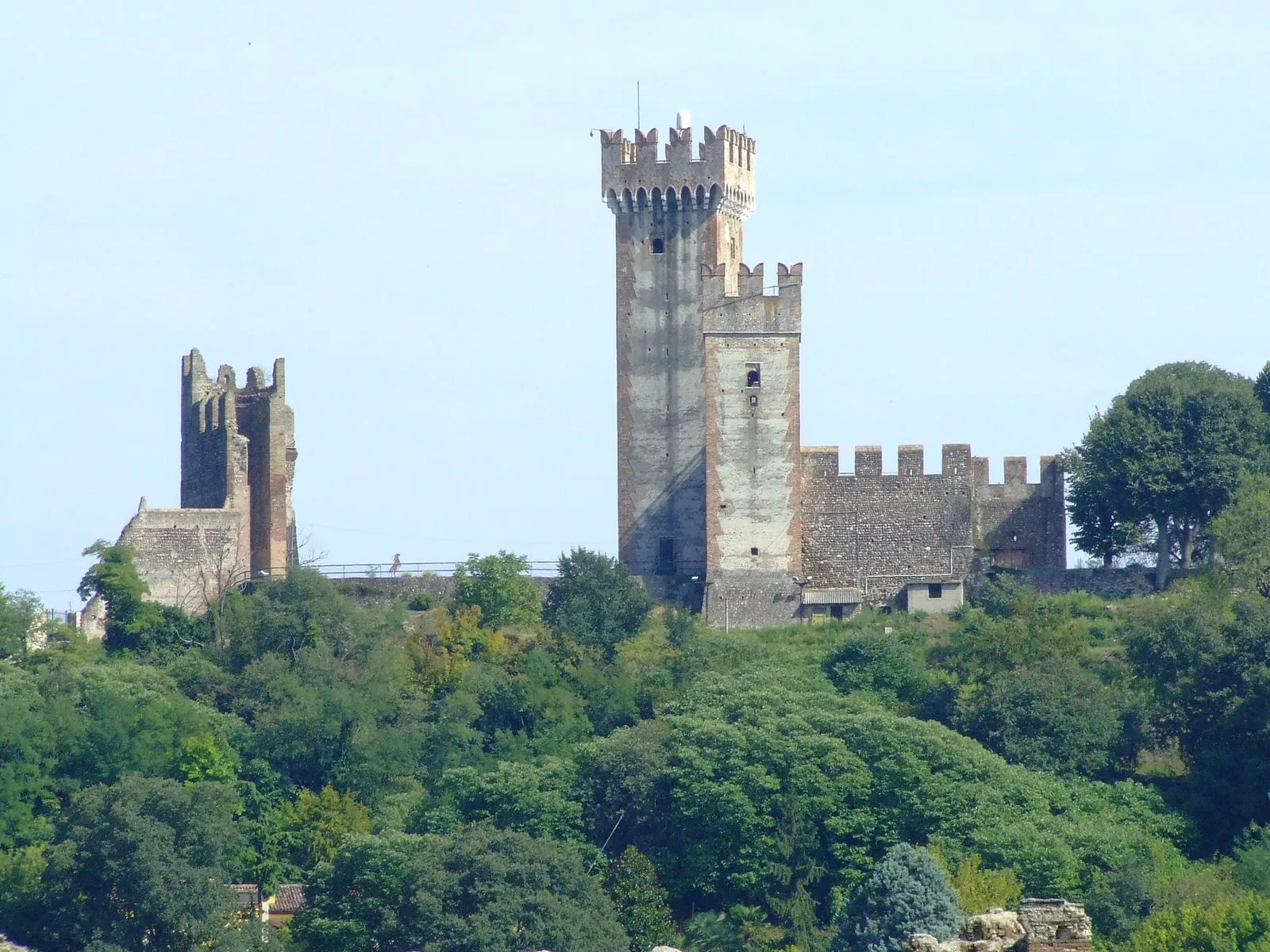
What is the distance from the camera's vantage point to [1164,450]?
191 ft

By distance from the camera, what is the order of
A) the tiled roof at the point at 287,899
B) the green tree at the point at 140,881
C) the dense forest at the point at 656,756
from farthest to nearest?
the tiled roof at the point at 287,899
the dense forest at the point at 656,756
the green tree at the point at 140,881

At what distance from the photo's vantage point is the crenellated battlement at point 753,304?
5953cm

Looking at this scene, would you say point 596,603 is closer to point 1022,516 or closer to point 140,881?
point 1022,516

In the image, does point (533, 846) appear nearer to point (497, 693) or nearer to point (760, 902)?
point (760, 902)

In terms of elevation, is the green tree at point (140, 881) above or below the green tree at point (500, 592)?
below

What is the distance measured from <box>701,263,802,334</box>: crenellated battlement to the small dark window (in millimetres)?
4047

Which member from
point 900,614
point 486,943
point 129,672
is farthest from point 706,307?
point 486,943

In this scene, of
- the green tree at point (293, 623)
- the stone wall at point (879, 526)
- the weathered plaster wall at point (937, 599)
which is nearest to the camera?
the green tree at point (293, 623)

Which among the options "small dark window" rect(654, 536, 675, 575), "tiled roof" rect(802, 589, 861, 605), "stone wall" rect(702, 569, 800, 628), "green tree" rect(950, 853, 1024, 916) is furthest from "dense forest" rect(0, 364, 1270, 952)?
"small dark window" rect(654, 536, 675, 575)

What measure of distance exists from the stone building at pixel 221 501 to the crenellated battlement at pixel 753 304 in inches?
321

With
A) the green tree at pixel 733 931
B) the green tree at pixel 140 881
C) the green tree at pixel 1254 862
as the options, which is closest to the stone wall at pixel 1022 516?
the green tree at pixel 1254 862

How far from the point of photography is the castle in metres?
58.8

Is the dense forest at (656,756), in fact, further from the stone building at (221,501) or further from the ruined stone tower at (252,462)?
the ruined stone tower at (252,462)

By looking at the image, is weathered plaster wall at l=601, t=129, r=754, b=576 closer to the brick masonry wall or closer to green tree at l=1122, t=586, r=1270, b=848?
the brick masonry wall
